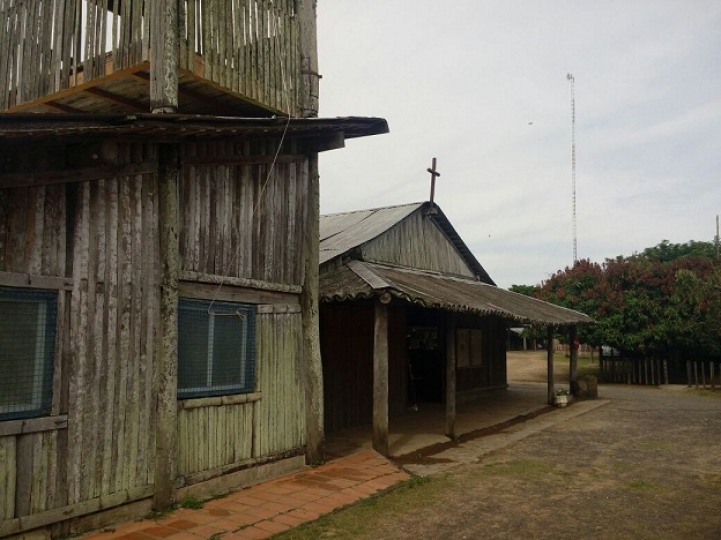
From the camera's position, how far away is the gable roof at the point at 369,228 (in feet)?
41.4

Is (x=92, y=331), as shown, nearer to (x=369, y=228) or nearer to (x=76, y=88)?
(x=76, y=88)

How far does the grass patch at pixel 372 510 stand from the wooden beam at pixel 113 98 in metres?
5.48

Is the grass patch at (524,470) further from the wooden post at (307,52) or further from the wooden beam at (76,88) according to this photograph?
the wooden beam at (76,88)

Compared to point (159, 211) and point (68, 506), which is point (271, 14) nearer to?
point (159, 211)

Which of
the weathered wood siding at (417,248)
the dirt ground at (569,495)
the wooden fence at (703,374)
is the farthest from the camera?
the wooden fence at (703,374)

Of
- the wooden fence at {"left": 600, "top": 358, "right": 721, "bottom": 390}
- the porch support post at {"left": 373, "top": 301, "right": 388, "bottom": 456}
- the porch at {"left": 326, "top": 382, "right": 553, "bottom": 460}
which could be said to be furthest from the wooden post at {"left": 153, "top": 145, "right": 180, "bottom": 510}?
the wooden fence at {"left": 600, "top": 358, "right": 721, "bottom": 390}

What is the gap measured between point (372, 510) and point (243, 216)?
3930 mm

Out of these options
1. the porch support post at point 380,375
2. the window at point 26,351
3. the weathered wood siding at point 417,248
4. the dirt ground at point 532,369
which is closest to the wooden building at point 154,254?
the window at point 26,351

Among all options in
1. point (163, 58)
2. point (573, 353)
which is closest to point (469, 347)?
point (573, 353)

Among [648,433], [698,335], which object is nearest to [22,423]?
[648,433]

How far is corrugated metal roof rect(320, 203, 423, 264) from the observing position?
12.5m

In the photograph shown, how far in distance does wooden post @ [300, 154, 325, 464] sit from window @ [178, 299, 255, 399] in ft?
3.44

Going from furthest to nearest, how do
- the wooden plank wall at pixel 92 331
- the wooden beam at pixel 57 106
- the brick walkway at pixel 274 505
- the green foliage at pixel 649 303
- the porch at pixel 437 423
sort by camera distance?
the green foliage at pixel 649 303 → the porch at pixel 437 423 → the wooden beam at pixel 57 106 → the brick walkway at pixel 274 505 → the wooden plank wall at pixel 92 331

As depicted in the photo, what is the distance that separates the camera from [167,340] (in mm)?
6457
